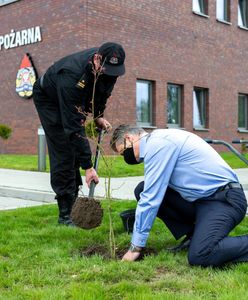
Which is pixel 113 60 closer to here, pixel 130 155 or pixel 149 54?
pixel 130 155

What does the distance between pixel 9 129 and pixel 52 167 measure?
1180 cm

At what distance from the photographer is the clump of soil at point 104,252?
4012 millimetres

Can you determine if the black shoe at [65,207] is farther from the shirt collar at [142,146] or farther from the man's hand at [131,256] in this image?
the shirt collar at [142,146]

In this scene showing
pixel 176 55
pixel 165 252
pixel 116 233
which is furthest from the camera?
pixel 176 55

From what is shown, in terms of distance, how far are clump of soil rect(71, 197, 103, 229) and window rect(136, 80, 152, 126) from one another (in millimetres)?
11895

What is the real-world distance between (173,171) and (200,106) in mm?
15332

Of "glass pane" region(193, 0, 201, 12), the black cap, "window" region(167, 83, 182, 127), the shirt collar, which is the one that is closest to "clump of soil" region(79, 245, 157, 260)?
the shirt collar

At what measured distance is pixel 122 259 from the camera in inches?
151

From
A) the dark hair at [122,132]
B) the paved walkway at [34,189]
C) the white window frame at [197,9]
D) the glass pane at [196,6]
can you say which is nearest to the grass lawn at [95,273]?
the dark hair at [122,132]

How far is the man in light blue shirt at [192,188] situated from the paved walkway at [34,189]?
2957 millimetres

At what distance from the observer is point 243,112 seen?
2102 centimetres

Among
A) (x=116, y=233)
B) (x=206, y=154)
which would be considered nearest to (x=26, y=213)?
(x=116, y=233)

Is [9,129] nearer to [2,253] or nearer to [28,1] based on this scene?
[28,1]

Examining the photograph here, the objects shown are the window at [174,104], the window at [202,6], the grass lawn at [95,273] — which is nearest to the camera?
the grass lawn at [95,273]
